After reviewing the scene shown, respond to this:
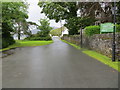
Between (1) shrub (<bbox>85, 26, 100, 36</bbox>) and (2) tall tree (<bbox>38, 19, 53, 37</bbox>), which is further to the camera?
(2) tall tree (<bbox>38, 19, 53, 37</bbox>)

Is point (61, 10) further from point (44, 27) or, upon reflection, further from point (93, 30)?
point (44, 27)

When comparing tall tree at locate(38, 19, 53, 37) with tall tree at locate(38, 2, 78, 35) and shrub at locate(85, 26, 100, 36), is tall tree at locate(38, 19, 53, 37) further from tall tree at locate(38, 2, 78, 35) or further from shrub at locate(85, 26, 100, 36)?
shrub at locate(85, 26, 100, 36)

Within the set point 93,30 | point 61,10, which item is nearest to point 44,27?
point 61,10

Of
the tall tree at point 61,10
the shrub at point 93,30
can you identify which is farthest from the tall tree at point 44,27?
the shrub at point 93,30

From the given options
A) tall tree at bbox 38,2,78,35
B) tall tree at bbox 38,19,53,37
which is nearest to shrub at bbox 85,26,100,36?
tall tree at bbox 38,2,78,35

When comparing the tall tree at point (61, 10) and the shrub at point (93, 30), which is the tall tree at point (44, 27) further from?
the shrub at point (93, 30)

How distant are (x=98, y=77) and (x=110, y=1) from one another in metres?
14.9

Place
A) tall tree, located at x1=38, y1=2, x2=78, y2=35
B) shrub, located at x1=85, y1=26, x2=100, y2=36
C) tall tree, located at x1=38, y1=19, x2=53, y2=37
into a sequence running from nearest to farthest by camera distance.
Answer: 1. shrub, located at x1=85, y1=26, x2=100, y2=36
2. tall tree, located at x1=38, y1=2, x2=78, y2=35
3. tall tree, located at x1=38, y1=19, x2=53, y2=37

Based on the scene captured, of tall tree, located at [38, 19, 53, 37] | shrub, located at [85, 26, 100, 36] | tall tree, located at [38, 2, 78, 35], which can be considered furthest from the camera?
tall tree, located at [38, 19, 53, 37]

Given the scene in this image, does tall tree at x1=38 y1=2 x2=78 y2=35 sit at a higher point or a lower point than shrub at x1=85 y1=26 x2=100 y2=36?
higher

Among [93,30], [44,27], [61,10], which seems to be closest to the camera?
[93,30]

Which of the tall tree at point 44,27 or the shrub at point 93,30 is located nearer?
the shrub at point 93,30

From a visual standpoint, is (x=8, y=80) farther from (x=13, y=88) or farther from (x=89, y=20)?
(x=89, y=20)

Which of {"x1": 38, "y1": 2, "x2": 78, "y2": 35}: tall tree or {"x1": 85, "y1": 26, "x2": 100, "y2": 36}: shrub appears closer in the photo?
{"x1": 85, "y1": 26, "x2": 100, "y2": 36}: shrub
